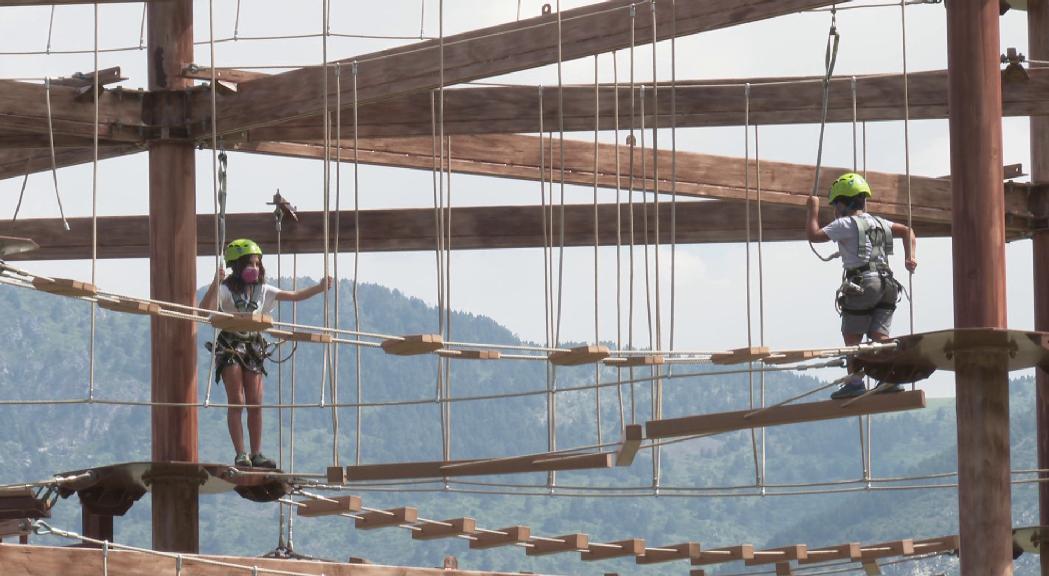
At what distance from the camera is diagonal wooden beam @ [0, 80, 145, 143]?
45.8ft

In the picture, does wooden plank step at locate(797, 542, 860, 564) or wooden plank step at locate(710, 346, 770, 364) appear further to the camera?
wooden plank step at locate(797, 542, 860, 564)

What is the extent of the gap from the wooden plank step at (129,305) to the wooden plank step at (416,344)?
4.35ft

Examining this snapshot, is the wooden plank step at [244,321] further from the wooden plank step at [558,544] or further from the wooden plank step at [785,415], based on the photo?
the wooden plank step at [558,544]

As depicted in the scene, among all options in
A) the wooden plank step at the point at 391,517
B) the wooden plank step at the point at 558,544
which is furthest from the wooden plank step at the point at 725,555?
the wooden plank step at the point at 391,517

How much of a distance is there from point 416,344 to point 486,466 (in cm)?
153

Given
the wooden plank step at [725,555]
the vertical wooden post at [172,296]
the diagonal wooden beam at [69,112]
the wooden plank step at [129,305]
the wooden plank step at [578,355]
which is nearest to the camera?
the wooden plank step at [578,355]

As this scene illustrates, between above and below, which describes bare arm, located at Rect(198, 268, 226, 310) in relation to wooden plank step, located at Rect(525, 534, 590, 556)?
above

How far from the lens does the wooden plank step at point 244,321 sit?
11.6 metres

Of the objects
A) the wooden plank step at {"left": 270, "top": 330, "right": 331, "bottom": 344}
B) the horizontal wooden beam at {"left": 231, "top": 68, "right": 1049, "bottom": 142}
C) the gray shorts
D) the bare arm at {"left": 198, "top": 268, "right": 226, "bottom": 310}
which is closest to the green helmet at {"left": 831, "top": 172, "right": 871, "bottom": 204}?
the gray shorts

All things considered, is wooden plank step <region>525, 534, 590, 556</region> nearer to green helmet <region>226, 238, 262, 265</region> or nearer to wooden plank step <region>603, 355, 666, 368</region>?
green helmet <region>226, 238, 262, 265</region>

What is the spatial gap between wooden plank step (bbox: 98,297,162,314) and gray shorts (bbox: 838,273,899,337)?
3850 millimetres

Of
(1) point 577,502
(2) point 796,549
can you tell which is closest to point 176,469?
(2) point 796,549

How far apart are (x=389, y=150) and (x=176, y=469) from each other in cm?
327

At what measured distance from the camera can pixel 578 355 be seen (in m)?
11.0
